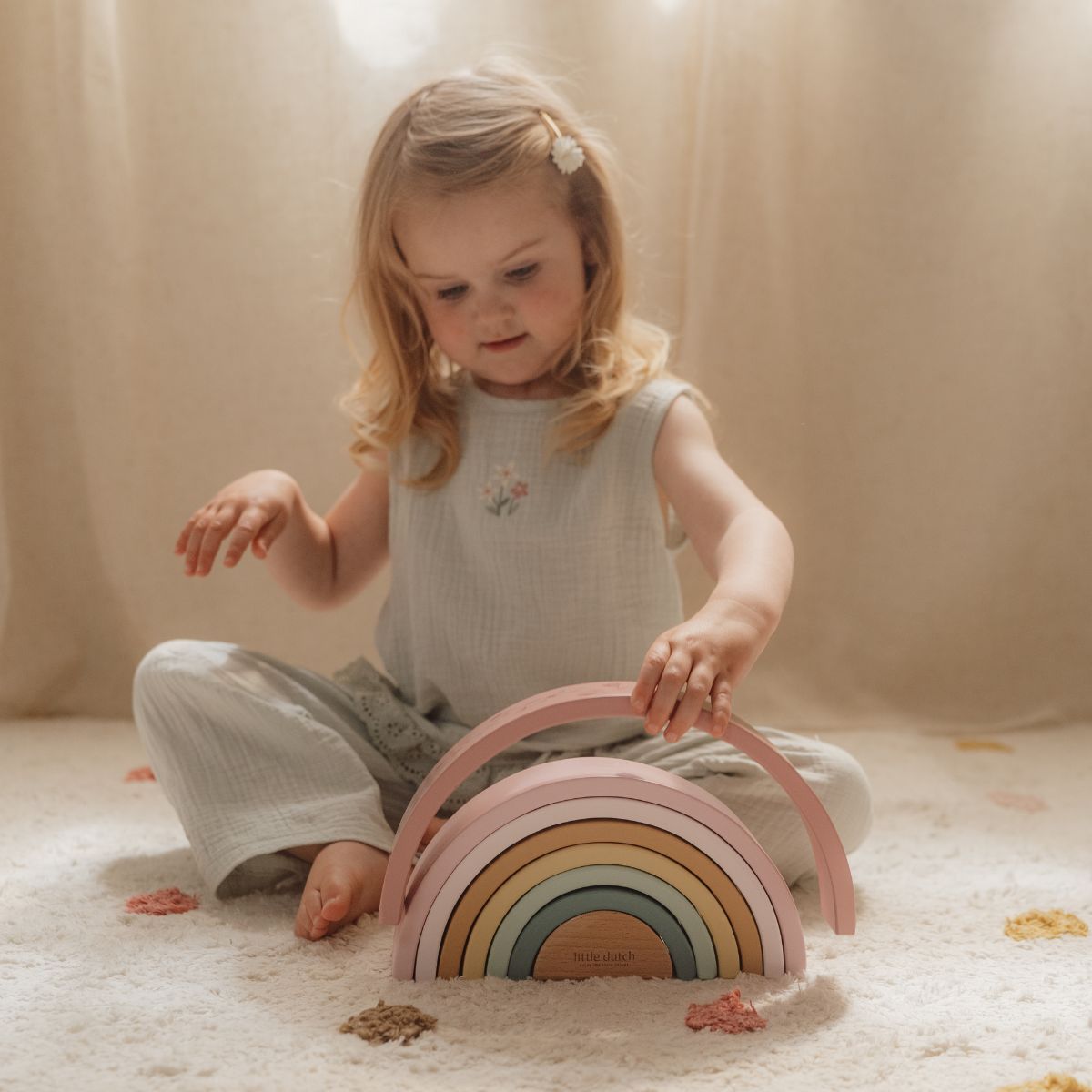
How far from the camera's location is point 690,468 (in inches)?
41.1

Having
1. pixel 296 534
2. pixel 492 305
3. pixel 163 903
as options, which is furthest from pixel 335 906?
pixel 492 305

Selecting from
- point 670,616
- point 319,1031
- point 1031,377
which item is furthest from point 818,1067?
point 1031,377

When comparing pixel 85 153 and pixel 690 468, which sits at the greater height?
pixel 85 153

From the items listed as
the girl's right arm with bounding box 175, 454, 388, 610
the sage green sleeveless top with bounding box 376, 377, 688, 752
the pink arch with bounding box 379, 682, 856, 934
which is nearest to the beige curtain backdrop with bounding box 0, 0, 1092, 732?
the girl's right arm with bounding box 175, 454, 388, 610

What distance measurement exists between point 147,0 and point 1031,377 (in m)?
1.12

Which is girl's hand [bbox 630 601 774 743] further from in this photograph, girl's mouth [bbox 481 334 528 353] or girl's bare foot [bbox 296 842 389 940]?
girl's mouth [bbox 481 334 528 353]

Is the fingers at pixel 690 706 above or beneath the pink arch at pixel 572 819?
above

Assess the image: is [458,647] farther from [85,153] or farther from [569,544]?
[85,153]

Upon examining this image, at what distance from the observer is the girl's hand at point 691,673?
0.74 m

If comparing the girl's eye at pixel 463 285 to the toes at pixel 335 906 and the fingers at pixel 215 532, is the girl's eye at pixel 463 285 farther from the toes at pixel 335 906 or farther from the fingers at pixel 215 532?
the toes at pixel 335 906

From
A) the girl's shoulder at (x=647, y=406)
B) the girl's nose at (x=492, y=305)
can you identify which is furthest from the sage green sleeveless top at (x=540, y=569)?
the girl's nose at (x=492, y=305)

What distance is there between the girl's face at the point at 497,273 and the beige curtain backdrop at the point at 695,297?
1.47 ft

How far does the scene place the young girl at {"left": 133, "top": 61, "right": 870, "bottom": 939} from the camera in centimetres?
97

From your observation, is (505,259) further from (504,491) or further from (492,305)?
(504,491)
